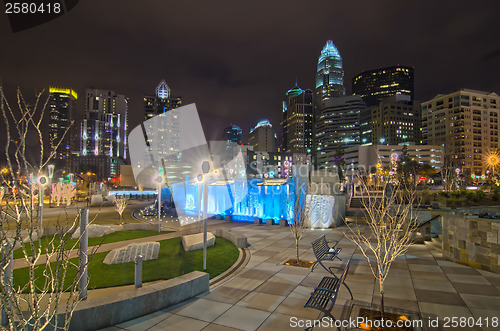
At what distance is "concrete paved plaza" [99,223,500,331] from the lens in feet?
18.3

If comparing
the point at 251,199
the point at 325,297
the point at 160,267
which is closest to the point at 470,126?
the point at 251,199

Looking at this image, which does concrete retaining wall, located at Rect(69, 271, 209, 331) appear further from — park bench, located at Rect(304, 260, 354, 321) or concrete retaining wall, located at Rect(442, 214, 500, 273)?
concrete retaining wall, located at Rect(442, 214, 500, 273)

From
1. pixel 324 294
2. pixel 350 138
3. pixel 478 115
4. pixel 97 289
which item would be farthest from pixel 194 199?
pixel 350 138

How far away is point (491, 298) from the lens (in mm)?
6504

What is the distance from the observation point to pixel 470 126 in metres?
128

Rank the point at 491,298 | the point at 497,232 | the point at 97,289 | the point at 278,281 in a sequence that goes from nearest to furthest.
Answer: the point at 491,298, the point at 97,289, the point at 278,281, the point at 497,232

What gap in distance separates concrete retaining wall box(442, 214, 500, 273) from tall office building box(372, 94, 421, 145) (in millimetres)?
158665

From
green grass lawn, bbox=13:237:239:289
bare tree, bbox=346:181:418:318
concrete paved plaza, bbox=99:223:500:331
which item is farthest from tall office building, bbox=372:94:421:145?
green grass lawn, bbox=13:237:239:289

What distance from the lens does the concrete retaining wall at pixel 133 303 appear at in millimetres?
5090

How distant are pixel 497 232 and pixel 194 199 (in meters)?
25.7

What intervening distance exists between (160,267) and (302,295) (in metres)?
4.58

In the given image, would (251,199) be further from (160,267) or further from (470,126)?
(470,126)

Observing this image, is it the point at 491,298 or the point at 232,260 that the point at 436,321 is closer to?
the point at 491,298

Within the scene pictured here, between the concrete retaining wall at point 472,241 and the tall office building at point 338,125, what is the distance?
170 metres
